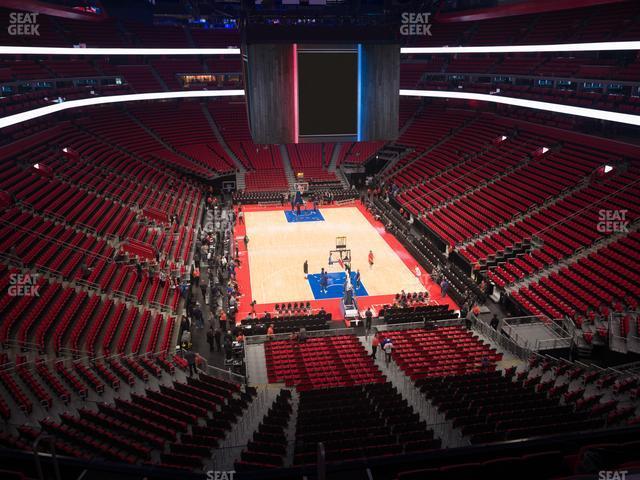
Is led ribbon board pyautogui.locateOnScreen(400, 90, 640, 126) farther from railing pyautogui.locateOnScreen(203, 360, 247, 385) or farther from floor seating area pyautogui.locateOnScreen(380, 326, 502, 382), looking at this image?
railing pyautogui.locateOnScreen(203, 360, 247, 385)

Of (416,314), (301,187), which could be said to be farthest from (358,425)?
(301,187)

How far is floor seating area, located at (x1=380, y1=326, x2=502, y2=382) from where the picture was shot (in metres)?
15.4

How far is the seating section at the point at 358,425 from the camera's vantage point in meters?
9.28

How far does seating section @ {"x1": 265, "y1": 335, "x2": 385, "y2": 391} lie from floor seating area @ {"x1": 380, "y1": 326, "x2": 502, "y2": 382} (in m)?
1.17

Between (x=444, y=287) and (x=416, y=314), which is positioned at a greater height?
(x=444, y=287)

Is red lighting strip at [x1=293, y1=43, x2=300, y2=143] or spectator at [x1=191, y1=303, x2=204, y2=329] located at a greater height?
red lighting strip at [x1=293, y1=43, x2=300, y2=143]

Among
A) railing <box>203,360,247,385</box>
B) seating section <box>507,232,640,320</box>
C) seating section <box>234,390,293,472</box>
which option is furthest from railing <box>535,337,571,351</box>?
railing <box>203,360,247,385</box>

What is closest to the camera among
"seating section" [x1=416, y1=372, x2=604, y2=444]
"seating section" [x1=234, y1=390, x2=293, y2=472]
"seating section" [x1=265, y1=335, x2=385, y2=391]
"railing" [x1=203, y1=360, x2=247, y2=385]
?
"seating section" [x1=234, y1=390, x2=293, y2=472]

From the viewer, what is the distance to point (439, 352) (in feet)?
55.1

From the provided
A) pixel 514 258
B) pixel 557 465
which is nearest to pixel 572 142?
pixel 514 258

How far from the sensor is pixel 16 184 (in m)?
22.8

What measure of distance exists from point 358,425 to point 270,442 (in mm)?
1958

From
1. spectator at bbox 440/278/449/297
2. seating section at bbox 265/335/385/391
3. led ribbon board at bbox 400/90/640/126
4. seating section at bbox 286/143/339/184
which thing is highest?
led ribbon board at bbox 400/90/640/126

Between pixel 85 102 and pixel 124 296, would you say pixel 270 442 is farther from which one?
pixel 85 102
